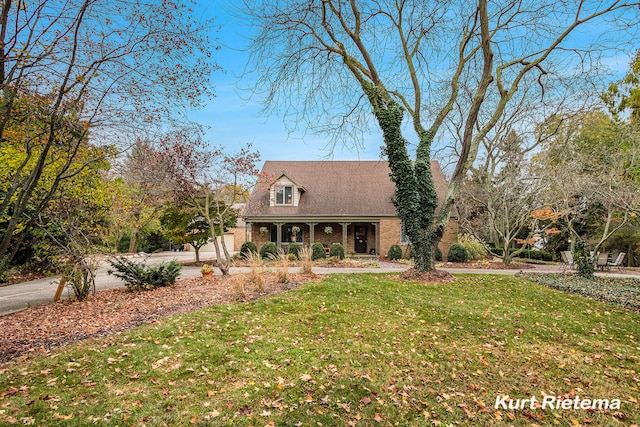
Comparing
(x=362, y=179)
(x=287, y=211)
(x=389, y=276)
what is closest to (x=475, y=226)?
(x=362, y=179)

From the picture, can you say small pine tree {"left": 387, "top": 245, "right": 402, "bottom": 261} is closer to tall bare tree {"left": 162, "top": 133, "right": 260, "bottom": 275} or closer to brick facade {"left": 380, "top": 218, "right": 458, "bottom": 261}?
brick facade {"left": 380, "top": 218, "right": 458, "bottom": 261}

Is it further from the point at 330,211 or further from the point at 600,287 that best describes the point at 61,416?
the point at 330,211

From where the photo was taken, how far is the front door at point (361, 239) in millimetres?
24750

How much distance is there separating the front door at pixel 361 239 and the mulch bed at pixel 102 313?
1435cm

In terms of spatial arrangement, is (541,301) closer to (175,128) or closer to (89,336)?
(175,128)

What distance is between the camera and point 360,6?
11.6 meters

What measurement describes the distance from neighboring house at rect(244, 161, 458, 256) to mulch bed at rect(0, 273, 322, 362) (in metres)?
12.9

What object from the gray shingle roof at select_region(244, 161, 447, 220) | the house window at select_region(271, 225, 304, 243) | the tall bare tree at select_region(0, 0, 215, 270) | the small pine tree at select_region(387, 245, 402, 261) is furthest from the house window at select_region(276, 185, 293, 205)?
the tall bare tree at select_region(0, 0, 215, 270)

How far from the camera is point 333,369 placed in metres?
4.73

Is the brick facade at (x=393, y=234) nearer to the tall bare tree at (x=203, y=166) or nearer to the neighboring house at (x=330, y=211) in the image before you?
the neighboring house at (x=330, y=211)

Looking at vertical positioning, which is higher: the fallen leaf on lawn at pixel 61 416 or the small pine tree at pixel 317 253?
the small pine tree at pixel 317 253

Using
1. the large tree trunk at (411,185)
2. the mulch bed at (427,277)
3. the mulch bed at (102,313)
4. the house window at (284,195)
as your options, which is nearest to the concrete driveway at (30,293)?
the mulch bed at (102,313)

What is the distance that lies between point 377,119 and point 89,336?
34.0ft

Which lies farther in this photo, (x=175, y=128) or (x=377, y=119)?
(x=377, y=119)
